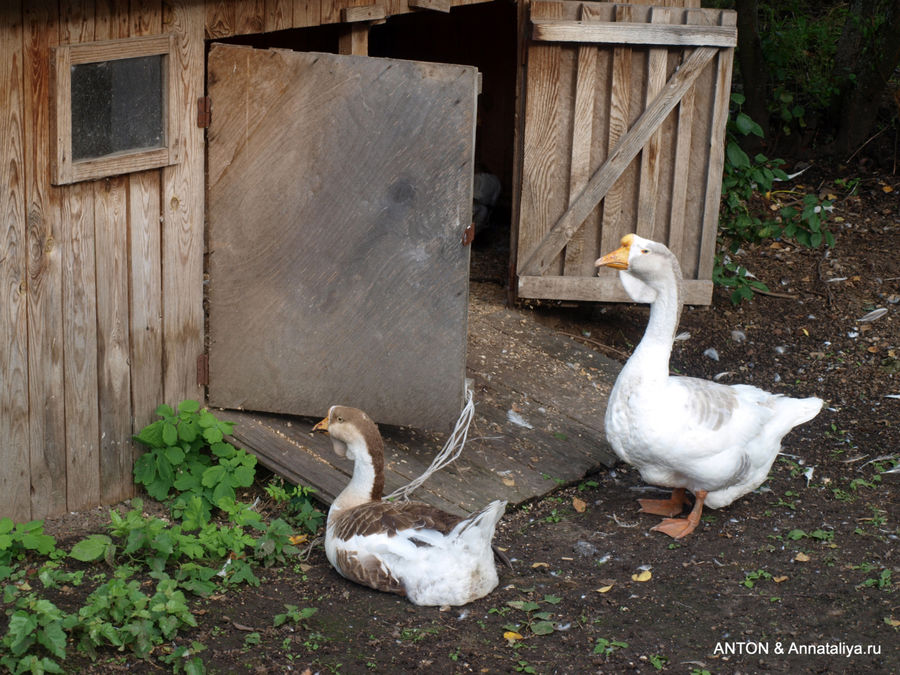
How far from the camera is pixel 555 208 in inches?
308

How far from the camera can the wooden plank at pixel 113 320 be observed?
16.6 ft

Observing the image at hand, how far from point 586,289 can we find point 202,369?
3.14 metres

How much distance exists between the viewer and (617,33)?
7.38m

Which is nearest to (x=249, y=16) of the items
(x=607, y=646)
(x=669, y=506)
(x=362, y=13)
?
(x=362, y=13)

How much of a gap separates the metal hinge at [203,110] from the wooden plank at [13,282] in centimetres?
97

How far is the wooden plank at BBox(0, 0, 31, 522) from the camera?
4633 millimetres

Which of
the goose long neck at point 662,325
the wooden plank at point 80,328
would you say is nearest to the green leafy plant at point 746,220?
the goose long neck at point 662,325

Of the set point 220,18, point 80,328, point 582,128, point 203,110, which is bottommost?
point 80,328

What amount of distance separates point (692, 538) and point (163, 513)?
278 cm

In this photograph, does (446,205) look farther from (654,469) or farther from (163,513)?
(163,513)

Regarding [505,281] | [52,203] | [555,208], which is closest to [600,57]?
[555,208]

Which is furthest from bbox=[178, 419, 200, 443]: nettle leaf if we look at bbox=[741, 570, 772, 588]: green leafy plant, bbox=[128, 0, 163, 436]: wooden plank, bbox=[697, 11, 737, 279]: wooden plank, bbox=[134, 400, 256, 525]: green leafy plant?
bbox=[697, 11, 737, 279]: wooden plank

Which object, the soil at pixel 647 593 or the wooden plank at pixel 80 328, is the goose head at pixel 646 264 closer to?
the soil at pixel 647 593

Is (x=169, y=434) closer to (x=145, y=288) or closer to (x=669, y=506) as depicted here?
(x=145, y=288)
